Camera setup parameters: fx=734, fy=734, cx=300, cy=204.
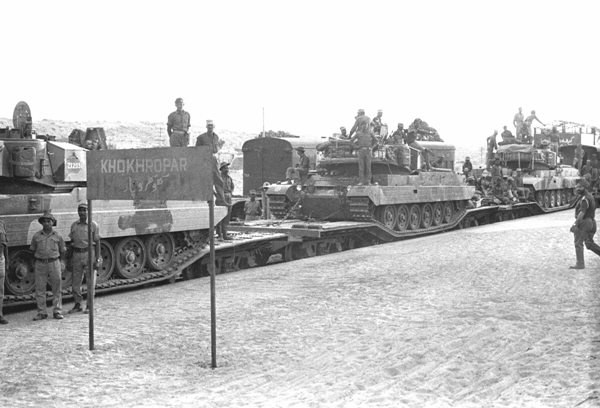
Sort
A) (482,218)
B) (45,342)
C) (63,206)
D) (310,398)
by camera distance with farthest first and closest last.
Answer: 1. (482,218)
2. (63,206)
3. (45,342)
4. (310,398)

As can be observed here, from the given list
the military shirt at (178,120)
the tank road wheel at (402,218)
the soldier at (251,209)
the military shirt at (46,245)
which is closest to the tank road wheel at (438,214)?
the tank road wheel at (402,218)

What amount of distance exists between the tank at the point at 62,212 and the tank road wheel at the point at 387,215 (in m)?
6.68

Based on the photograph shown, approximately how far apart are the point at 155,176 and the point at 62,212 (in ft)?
12.5

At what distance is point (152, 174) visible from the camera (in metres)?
7.14

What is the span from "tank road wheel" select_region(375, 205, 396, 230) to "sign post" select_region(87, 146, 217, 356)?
35.0 feet

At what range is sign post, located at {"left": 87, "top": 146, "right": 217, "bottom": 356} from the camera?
682 centimetres

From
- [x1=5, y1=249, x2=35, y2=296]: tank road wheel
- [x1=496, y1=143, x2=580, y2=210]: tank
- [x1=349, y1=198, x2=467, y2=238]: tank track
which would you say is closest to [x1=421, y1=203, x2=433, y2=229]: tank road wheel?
[x1=349, y1=198, x2=467, y2=238]: tank track

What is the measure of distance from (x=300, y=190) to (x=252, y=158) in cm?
882

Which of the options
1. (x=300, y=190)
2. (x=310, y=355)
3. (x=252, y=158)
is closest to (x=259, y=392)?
(x=310, y=355)

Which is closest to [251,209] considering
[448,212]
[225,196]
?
[448,212]

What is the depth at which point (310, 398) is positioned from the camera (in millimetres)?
5562

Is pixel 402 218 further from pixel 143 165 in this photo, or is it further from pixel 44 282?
pixel 143 165

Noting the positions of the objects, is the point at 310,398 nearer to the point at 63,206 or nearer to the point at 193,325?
the point at 193,325

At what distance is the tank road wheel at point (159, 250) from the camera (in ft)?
38.0
